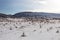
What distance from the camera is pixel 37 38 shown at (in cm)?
1285

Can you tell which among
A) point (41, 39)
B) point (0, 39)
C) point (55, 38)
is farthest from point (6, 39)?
point (55, 38)

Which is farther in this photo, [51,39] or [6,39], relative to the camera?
[6,39]

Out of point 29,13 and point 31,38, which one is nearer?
point 31,38

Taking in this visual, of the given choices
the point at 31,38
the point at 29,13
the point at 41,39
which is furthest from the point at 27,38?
the point at 29,13

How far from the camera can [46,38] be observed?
12.7m

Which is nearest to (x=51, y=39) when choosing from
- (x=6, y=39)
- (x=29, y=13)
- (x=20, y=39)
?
(x=20, y=39)

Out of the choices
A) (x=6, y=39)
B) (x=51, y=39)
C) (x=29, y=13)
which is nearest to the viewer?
(x=51, y=39)

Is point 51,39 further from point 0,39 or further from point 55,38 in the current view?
point 0,39

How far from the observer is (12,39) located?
42.4 feet

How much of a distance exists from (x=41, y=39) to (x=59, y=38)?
4.34ft

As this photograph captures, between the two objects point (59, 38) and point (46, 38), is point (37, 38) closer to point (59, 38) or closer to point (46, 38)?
point (46, 38)

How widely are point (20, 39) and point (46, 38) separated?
1.97 metres

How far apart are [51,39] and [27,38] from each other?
1898mm

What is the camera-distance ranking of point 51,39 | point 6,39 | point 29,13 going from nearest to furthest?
1. point 51,39
2. point 6,39
3. point 29,13
